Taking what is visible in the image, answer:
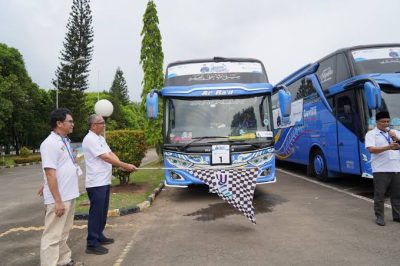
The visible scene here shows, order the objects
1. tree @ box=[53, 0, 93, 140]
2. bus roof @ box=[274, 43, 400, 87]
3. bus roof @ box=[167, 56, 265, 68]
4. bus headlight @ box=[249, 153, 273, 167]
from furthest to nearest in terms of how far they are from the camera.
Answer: tree @ box=[53, 0, 93, 140]
bus roof @ box=[167, 56, 265, 68]
bus roof @ box=[274, 43, 400, 87]
bus headlight @ box=[249, 153, 273, 167]

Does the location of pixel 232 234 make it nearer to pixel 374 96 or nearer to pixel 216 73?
pixel 374 96

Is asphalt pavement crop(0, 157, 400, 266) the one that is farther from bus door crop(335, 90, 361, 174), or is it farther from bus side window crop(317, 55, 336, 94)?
bus side window crop(317, 55, 336, 94)

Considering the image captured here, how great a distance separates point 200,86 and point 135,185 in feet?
13.5

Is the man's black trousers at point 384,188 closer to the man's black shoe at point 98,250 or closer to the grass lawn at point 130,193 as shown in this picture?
the man's black shoe at point 98,250

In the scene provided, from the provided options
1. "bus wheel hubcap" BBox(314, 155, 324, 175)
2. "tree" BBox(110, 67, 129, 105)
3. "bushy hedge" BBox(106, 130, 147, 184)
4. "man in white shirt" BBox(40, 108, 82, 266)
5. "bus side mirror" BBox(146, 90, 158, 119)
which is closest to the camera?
"man in white shirt" BBox(40, 108, 82, 266)

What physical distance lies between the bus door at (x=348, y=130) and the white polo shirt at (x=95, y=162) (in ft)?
21.8

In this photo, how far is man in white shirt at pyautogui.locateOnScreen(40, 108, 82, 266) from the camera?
14.9 feet

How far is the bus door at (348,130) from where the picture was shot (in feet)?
32.6

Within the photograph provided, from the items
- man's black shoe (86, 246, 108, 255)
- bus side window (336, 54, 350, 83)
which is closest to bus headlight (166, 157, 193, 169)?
man's black shoe (86, 246, 108, 255)

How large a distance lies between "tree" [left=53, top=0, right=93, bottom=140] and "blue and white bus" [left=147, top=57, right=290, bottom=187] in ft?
127

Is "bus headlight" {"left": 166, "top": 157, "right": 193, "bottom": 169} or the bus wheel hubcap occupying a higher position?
"bus headlight" {"left": 166, "top": 157, "right": 193, "bottom": 169}

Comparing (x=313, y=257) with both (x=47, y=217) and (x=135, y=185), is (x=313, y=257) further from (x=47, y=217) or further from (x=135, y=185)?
(x=135, y=185)

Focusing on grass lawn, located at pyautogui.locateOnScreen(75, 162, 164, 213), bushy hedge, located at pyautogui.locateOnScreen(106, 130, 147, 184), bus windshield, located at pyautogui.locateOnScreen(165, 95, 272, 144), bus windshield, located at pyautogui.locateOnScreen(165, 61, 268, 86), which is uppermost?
bus windshield, located at pyautogui.locateOnScreen(165, 61, 268, 86)

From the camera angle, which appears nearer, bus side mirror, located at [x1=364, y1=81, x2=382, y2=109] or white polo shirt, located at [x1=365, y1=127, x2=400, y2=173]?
white polo shirt, located at [x1=365, y1=127, x2=400, y2=173]
